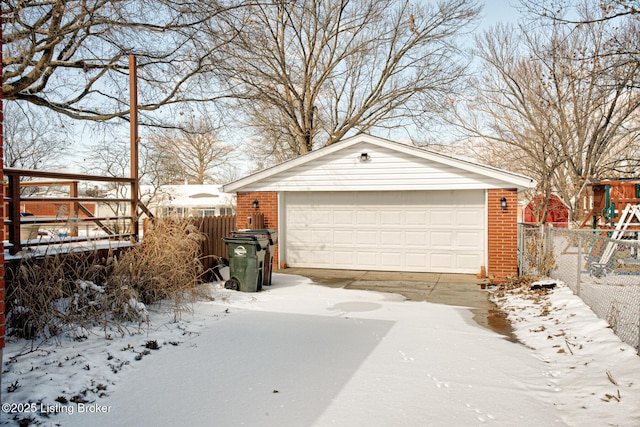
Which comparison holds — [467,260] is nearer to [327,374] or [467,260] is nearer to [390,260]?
[390,260]

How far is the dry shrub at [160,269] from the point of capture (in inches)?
259

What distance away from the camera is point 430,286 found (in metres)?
9.95

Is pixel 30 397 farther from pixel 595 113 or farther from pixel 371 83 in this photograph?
pixel 595 113

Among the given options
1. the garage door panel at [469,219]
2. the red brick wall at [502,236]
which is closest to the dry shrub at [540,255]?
the red brick wall at [502,236]

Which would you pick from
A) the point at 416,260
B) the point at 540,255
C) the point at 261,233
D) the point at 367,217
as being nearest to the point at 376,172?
the point at 367,217

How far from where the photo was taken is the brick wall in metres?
12.8

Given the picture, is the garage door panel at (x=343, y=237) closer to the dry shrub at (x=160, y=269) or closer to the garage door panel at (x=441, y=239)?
the garage door panel at (x=441, y=239)

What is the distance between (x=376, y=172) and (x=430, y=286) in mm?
3377

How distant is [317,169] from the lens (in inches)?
484

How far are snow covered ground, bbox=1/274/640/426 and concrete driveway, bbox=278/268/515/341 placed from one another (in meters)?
0.64

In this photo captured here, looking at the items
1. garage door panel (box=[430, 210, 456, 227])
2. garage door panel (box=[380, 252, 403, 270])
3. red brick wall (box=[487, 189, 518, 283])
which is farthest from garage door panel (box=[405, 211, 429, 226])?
red brick wall (box=[487, 189, 518, 283])

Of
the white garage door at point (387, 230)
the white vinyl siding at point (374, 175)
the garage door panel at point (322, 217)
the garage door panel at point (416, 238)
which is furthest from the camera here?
the garage door panel at point (322, 217)

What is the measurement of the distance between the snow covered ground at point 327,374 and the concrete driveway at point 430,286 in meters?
0.64

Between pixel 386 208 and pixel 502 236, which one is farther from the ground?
pixel 386 208
